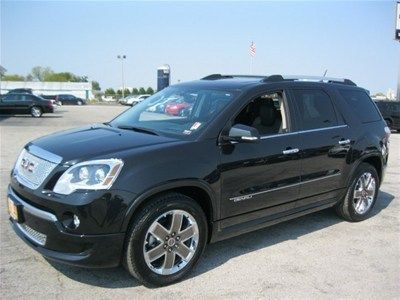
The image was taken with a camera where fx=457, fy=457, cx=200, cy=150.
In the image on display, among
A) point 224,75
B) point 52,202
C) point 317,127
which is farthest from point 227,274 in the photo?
point 224,75

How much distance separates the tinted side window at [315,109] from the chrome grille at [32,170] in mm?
2848

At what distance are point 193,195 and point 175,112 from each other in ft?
3.61

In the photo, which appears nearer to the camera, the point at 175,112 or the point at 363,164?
the point at 175,112

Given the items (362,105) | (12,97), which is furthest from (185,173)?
(12,97)

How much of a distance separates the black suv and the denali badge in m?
0.02

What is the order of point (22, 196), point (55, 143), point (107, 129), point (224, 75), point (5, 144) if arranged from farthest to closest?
1. point (5, 144)
2. point (224, 75)
3. point (107, 129)
4. point (55, 143)
5. point (22, 196)

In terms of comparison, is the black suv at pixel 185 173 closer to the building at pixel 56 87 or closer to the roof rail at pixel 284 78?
the roof rail at pixel 284 78

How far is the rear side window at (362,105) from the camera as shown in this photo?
6.10m

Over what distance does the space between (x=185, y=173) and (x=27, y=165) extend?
1437 mm

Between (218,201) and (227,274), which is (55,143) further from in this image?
(227,274)

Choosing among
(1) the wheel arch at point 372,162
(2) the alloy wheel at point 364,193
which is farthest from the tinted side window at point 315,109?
(2) the alloy wheel at point 364,193

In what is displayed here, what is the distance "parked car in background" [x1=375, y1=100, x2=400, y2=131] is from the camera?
2191cm

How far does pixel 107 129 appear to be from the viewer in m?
4.77

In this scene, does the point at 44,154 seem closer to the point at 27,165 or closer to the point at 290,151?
the point at 27,165
